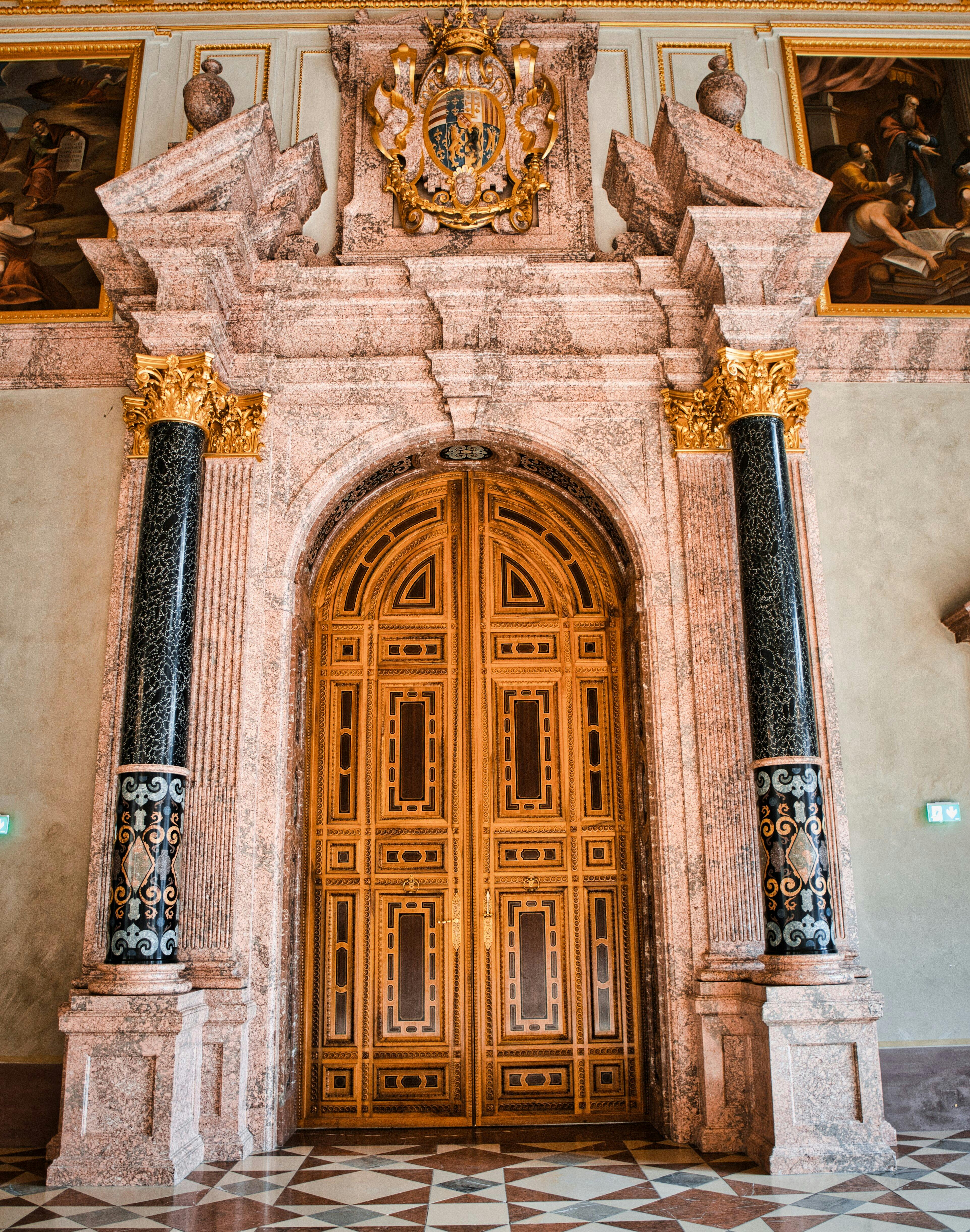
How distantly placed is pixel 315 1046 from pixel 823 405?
5.19 meters

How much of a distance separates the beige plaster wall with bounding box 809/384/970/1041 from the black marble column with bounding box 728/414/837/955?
0.59 m

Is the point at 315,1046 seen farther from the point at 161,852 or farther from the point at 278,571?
the point at 278,571

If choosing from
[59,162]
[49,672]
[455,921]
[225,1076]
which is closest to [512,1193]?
[225,1076]

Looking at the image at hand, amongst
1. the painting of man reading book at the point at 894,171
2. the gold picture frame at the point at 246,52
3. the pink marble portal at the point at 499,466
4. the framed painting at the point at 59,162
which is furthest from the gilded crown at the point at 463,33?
the painting of man reading book at the point at 894,171

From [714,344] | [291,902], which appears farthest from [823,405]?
[291,902]

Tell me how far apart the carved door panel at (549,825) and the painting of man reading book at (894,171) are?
8.89 ft

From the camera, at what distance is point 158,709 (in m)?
5.37

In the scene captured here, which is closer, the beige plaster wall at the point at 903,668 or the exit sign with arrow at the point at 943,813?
the beige plaster wall at the point at 903,668

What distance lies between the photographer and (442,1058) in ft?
20.5

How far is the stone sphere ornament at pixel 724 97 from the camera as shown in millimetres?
6203

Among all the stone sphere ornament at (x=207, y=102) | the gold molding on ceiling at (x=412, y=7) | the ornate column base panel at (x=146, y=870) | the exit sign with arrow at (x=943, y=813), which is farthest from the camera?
the gold molding on ceiling at (x=412, y=7)

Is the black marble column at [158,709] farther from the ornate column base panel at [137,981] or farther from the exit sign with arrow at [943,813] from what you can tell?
the exit sign with arrow at [943,813]

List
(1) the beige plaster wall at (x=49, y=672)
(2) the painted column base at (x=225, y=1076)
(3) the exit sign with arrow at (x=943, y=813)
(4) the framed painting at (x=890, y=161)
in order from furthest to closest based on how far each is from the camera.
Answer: (4) the framed painting at (x=890, y=161) → (3) the exit sign with arrow at (x=943, y=813) → (1) the beige plaster wall at (x=49, y=672) → (2) the painted column base at (x=225, y=1076)

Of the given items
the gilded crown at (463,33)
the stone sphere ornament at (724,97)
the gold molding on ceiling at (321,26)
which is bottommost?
the stone sphere ornament at (724,97)
